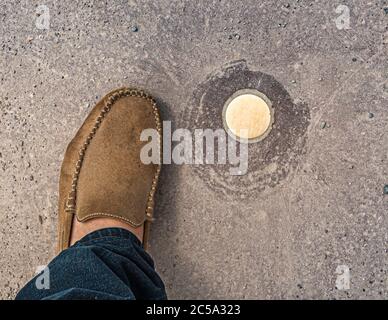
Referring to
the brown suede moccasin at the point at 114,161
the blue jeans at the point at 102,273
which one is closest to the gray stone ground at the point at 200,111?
the brown suede moccasin at the point at 114,161

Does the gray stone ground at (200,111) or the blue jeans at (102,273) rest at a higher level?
the gray stone ground at (200,111)

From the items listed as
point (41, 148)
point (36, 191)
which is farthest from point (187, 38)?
point (36, 191)

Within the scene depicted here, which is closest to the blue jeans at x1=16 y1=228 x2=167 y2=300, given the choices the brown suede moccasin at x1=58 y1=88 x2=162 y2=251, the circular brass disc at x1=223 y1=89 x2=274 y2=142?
the brown suede moccasin at x1=58 y1=88 x2=162 y2=251

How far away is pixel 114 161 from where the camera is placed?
165 cm

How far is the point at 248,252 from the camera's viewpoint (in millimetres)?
1667

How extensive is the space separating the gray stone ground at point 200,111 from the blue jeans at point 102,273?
208mm

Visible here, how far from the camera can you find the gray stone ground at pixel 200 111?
1627 millimetres

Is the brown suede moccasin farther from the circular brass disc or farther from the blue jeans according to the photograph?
the circular brass disc

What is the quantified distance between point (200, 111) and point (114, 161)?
1.16 feet

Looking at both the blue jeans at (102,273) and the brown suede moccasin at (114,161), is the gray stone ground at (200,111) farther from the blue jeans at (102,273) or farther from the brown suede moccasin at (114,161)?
the blue jeans at (102,273)

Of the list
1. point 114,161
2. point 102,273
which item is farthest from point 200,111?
point 102,273

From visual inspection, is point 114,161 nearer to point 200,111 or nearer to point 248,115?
point 200,111

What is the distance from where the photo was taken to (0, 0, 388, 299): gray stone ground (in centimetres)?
163

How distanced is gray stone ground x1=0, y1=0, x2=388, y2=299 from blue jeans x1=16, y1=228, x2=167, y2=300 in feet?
0.68
